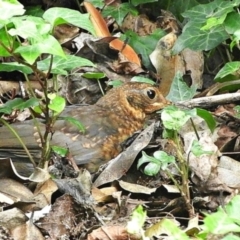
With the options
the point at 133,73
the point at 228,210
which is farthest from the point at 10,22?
the point at 133,73

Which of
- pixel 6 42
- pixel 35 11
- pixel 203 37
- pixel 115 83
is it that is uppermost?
pixel 6 42

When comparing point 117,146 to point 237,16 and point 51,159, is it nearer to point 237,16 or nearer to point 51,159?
point 51,159

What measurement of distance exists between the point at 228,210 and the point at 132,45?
3351 millimetres

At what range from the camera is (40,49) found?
3506 mm

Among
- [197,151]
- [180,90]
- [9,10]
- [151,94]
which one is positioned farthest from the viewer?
[151,94]

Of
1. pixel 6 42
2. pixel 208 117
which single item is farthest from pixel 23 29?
pixel 208 117

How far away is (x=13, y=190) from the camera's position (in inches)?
162

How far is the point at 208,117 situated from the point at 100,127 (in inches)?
31.5

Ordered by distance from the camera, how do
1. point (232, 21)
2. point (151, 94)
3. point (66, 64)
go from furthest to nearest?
point (151, 94)
point (232, 21)
point (66, 64)

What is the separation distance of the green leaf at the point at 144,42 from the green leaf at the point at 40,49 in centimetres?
255

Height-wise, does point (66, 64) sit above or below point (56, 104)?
above

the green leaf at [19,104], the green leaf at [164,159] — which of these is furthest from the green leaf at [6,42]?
the green leaf at [164,159]

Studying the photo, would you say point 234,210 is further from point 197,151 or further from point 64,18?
point 64,18

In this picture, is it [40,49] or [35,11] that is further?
[35,11]
